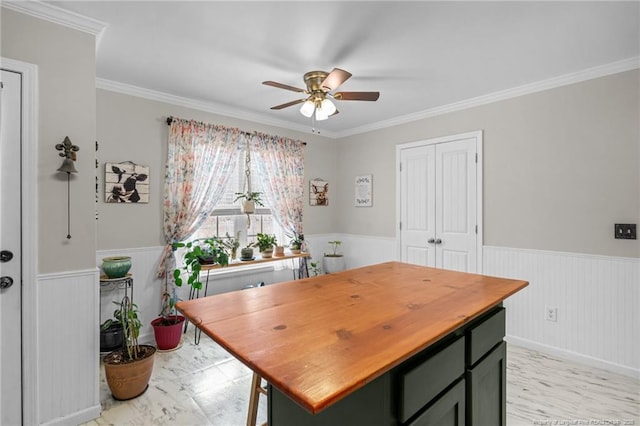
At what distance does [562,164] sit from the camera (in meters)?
2.93

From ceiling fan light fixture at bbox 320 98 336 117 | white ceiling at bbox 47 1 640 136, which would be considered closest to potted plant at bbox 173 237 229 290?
white ceiling at bbox 47 1 640 136

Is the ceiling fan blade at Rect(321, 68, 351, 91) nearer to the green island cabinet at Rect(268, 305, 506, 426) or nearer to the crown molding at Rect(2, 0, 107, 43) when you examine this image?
the crown molding at Rect(2, 0, 107, 43)

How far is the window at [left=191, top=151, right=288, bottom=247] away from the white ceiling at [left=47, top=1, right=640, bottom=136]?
1.02 metres

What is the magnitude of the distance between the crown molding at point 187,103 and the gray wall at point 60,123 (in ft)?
3.41

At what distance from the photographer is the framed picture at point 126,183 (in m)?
2.98

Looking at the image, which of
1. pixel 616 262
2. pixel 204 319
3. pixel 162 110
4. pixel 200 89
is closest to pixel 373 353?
pixel 204 319

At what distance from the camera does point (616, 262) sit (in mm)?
2646

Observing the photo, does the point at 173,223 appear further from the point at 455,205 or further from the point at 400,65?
the point at 455,205

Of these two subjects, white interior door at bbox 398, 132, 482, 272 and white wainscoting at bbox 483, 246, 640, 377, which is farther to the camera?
white interior door at bbox 398, 132, 482, 272

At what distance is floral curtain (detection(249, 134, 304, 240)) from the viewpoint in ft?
13.5

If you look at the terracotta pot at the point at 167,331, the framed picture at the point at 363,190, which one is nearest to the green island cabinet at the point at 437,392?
the terracotta pot at the point at 167,331

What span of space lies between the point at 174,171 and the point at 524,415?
3.66 meters

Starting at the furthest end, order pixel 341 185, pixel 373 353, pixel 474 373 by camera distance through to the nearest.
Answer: pixel 341 185 → pixel 474 373 → pixel 373 353

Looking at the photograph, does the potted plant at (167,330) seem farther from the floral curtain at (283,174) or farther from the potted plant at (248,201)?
the floral curtain at (283,174)
